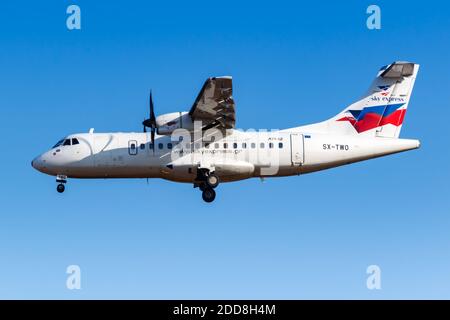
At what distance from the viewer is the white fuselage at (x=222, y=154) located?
3195 cm

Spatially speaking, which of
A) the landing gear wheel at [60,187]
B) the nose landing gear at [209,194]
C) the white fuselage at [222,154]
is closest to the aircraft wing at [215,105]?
the white fuselage at [222,154]

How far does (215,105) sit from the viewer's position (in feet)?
98.6

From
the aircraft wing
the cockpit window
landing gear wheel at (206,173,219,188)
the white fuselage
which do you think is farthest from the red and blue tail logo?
the cockpit window

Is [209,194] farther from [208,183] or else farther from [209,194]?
[208,183]

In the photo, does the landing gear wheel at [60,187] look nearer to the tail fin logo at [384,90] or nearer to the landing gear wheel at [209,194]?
the landing gear wheel at [209,194]

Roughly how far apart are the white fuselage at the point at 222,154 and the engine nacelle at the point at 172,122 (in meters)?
1.43

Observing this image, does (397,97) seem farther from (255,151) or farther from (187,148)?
(187,148)

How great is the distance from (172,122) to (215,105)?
1918 millimetres

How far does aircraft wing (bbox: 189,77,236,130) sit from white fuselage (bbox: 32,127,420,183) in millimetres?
1070
